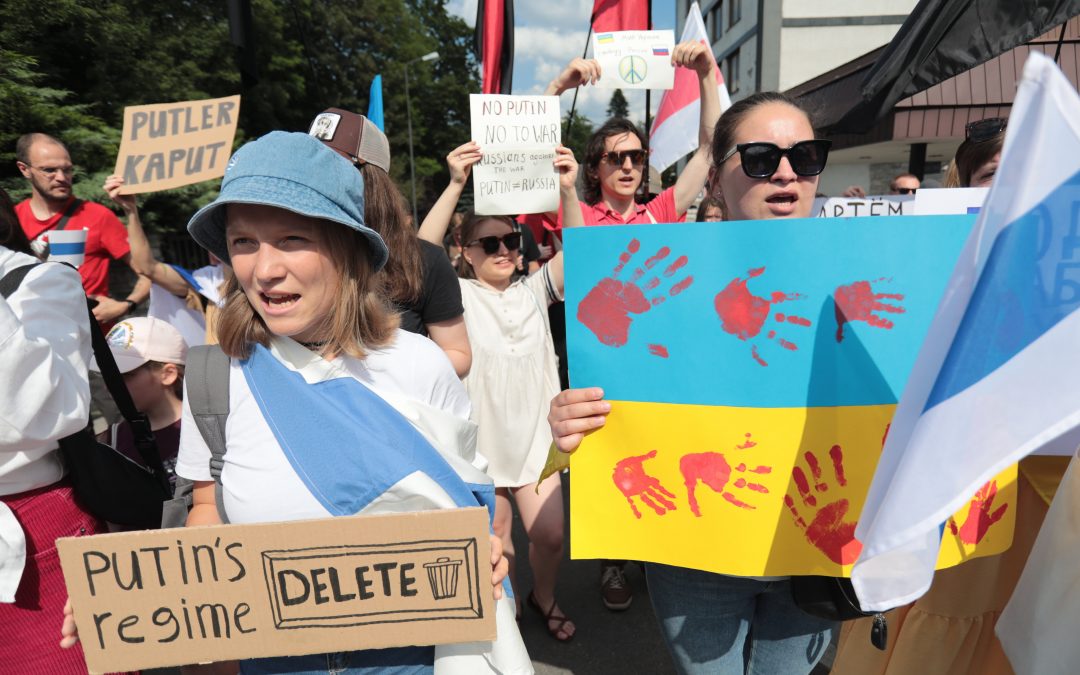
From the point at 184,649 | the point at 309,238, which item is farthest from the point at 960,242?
the point at 184,649

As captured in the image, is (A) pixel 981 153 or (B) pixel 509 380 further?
(B) pixel 509 380

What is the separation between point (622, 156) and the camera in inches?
126

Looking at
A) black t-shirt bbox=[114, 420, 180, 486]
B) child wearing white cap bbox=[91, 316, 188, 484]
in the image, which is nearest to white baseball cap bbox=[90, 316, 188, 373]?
child wearing white cap bbox=[91, 316, 188, 484]

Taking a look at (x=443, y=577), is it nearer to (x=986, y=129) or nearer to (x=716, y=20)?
(x=986, y=129)

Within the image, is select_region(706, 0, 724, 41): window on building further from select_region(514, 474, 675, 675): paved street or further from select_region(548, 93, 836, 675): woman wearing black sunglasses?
select_region(548, 93, 836, 675): woman wearing black sunglasses

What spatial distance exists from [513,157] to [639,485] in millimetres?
1844

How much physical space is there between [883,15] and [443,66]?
2752cm

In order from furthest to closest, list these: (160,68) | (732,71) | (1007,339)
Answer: (732,71)
(160,68)
(1007,339)

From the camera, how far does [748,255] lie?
4.20 ft

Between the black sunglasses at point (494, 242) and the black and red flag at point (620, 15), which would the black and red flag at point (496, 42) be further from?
the black sunglasses at point (494, 242)

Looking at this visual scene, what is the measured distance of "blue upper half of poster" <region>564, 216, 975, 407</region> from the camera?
1242 mm

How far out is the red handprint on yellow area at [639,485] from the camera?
1.38 metres

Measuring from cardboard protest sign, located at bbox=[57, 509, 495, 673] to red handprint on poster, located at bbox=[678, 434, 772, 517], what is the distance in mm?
439

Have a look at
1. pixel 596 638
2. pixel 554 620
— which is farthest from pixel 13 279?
pixel 596 638
